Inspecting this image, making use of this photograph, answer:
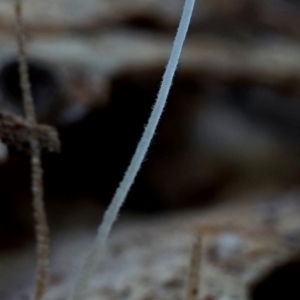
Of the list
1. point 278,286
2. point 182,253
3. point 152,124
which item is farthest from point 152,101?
point 152,124

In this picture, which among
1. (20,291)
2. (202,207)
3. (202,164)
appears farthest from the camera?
(202,164)

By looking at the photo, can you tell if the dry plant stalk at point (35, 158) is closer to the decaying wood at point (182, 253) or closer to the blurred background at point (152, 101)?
the decaying wood at point (182, 253)

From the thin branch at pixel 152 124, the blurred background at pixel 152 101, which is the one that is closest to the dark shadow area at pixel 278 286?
the thin branch at pixel 152 124

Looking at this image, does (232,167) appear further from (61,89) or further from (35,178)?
(35,178)

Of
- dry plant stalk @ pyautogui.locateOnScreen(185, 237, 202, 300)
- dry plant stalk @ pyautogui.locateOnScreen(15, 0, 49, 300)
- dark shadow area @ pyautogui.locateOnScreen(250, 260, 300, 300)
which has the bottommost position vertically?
dark shadow area @ pyautogui.locateOnScreen(250, 260, 300, 300)

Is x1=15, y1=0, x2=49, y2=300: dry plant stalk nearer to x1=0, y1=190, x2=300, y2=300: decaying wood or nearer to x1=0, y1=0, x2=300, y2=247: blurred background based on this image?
x1=0, y1=190, x2=300, y2=300: decaying wood

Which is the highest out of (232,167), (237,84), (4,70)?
(4,70)

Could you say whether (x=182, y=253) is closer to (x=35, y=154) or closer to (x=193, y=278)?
(x=193, y=278)

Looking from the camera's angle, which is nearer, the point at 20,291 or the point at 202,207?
the point at 20,291

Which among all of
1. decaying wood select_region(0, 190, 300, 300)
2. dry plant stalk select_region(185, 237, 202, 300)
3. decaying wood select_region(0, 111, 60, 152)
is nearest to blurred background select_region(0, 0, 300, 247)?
decaying wood select_region(0, 190, 300, 300)

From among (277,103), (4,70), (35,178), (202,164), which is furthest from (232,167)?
(35,178)
